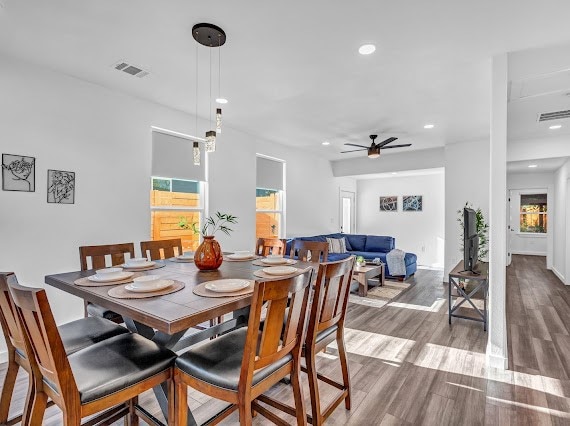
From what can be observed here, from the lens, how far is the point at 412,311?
4105mm

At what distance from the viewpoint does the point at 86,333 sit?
5.94 ft

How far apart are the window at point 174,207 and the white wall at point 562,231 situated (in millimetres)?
6706

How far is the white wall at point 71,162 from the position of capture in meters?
2.81

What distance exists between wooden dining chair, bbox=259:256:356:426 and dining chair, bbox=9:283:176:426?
0.69 meters

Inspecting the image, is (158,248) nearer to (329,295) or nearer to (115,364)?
(115,364)

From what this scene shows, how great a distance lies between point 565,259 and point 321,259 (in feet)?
18.7

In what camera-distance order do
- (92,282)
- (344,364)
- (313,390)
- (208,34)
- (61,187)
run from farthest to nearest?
(61,187) → (208,34) → (344,364) → (92,282) → (313,390)

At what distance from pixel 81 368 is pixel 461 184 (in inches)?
247

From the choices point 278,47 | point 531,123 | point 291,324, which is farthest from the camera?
point 531,123

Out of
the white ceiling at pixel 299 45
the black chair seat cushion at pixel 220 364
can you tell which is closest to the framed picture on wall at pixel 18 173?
the white ceiling at pixel 299 45

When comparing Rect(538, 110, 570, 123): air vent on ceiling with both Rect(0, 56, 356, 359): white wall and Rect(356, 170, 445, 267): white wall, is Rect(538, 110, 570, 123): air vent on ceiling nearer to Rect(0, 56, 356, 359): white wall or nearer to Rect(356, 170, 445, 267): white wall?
Rect(356, 170, 445, 267): white wall

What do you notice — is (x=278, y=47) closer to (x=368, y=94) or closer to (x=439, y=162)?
(x=368, y=94)

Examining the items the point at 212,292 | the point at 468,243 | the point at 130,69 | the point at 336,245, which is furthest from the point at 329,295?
the point at 336,245

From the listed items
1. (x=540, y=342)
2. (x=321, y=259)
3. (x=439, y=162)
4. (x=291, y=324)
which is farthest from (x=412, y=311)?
(x=439, y=162)
